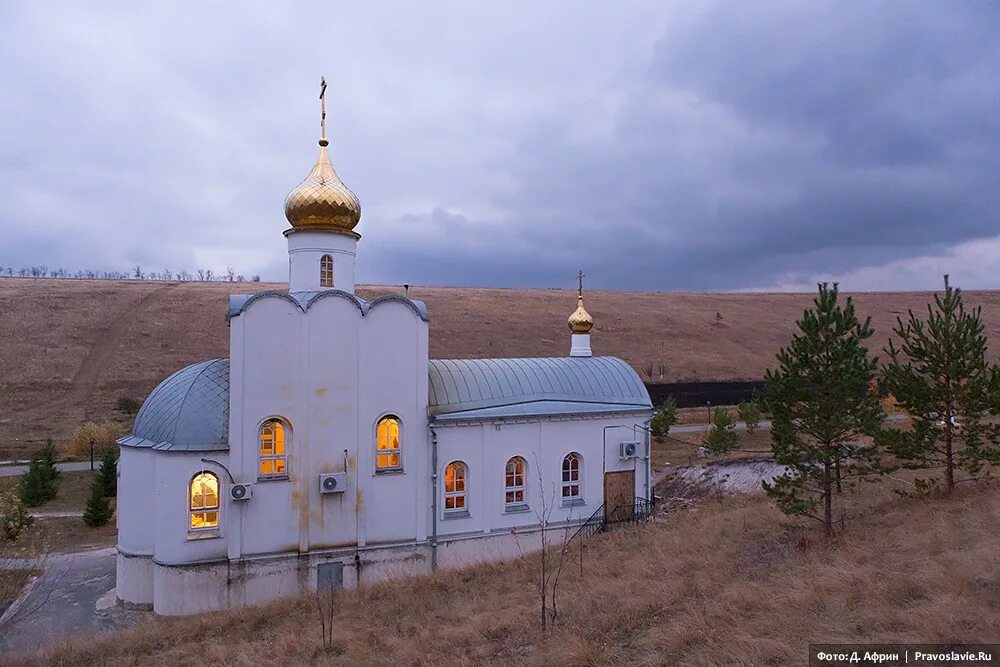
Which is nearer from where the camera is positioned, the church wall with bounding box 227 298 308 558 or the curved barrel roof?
the church wall with bounding box 227 298 308 558

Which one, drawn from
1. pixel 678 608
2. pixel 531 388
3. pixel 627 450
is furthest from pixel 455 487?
pixel 678 608

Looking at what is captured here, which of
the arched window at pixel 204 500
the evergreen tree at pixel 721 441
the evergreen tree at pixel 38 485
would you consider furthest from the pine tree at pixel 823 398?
the evergreen tree at pixel 38 485

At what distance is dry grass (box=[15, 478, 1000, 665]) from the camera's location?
7680 millimetres

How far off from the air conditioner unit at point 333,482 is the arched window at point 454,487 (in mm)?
2841

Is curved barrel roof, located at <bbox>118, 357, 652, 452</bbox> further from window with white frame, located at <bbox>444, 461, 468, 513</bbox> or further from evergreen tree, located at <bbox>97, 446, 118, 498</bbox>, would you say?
evergreen tree, located at <bbox>97, 446, 118, 498</bbox>

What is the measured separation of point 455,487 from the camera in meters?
16.9

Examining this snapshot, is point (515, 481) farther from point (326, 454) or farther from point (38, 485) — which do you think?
point (38, 485)

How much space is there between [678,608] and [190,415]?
447 inches

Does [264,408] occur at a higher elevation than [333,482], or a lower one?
higher

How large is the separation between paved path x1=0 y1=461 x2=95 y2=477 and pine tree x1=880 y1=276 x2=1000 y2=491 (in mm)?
32879

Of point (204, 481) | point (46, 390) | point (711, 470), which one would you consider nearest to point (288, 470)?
point (204, 481)

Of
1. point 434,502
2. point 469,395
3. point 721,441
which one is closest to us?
point 434,502

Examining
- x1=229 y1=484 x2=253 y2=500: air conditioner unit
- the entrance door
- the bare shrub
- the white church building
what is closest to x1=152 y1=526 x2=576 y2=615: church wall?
the white church building

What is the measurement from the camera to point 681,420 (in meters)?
43.8
